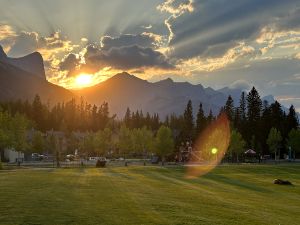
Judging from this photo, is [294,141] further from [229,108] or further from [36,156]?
[36,156]

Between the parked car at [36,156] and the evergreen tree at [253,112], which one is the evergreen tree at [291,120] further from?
the parked car at [36,156]

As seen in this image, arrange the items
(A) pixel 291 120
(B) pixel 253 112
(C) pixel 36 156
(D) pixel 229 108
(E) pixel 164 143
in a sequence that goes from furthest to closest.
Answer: (D) pixel 229 108 < (B) pixel 253 112 < (A) pixel 291 120 < (C) pixel 36 156 < (E) pixel 164 143

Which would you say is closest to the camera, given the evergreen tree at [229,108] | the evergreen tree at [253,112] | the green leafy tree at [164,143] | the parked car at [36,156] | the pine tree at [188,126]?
the green leafy tree at [164,143]

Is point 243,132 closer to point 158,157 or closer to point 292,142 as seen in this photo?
point 292,142

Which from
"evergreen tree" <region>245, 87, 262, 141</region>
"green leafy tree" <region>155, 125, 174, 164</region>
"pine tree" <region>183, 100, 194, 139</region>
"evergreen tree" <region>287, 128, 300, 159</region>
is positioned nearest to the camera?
"green leafy tree" <region>155, 125, 174, 164</region>

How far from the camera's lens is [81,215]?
18719mm

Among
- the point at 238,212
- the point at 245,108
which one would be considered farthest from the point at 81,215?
the point at 245,108

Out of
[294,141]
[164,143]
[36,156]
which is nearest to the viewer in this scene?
[164,143]

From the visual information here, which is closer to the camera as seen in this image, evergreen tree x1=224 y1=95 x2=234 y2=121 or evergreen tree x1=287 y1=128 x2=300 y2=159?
evergreen tree x1=287 y1=128 x2=300 y2=159

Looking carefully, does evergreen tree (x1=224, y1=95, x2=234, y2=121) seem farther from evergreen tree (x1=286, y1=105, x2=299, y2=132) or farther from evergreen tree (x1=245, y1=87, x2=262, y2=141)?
evergreen tree (x1=286, y1=105, x2=299, y2=132)

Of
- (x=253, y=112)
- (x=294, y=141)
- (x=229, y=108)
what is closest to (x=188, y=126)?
(x=229, y=108)

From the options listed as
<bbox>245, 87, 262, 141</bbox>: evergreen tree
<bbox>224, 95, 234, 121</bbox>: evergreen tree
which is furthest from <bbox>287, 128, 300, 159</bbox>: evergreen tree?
<bbox>224, 95, 234, 121</bbox>: evergreen tree

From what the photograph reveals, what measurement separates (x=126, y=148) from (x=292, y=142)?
5291cm

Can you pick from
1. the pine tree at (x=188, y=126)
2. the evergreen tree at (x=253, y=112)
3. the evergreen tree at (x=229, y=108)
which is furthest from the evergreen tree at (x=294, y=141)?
the pine tree at (x=188, y=126)
